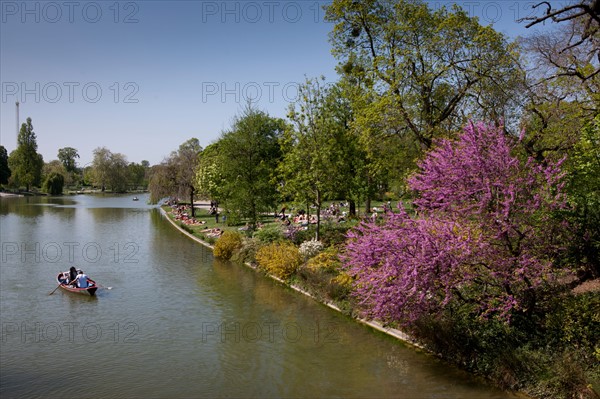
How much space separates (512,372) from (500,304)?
6.08ft

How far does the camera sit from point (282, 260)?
25.0 m

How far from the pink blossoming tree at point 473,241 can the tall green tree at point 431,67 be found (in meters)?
10.5

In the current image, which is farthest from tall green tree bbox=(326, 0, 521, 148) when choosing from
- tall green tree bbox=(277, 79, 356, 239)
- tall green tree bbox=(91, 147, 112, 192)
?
tall green tree bbox=(91, 147, 112, 192)

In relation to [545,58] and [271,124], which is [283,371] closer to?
[545,58]

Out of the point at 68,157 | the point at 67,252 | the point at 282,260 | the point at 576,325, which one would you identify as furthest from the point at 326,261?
the point at 68,157

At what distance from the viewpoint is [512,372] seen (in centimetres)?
1202

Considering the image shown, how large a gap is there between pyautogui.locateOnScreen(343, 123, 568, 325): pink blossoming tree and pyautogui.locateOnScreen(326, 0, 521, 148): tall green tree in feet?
34.5

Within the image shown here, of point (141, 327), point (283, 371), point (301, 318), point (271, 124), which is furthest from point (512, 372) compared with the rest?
point (271, 124)

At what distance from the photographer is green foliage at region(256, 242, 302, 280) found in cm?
2484

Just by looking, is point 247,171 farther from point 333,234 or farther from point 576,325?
point 576,325

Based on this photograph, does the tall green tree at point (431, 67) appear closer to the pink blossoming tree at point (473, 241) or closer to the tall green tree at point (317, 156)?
the tall green tree at point (317, 156)

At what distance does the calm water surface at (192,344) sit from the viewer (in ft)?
43.6

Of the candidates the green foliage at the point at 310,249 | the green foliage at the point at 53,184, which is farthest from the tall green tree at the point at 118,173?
the green foliage at the point at 310,249

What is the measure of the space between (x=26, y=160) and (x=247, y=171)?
106m
